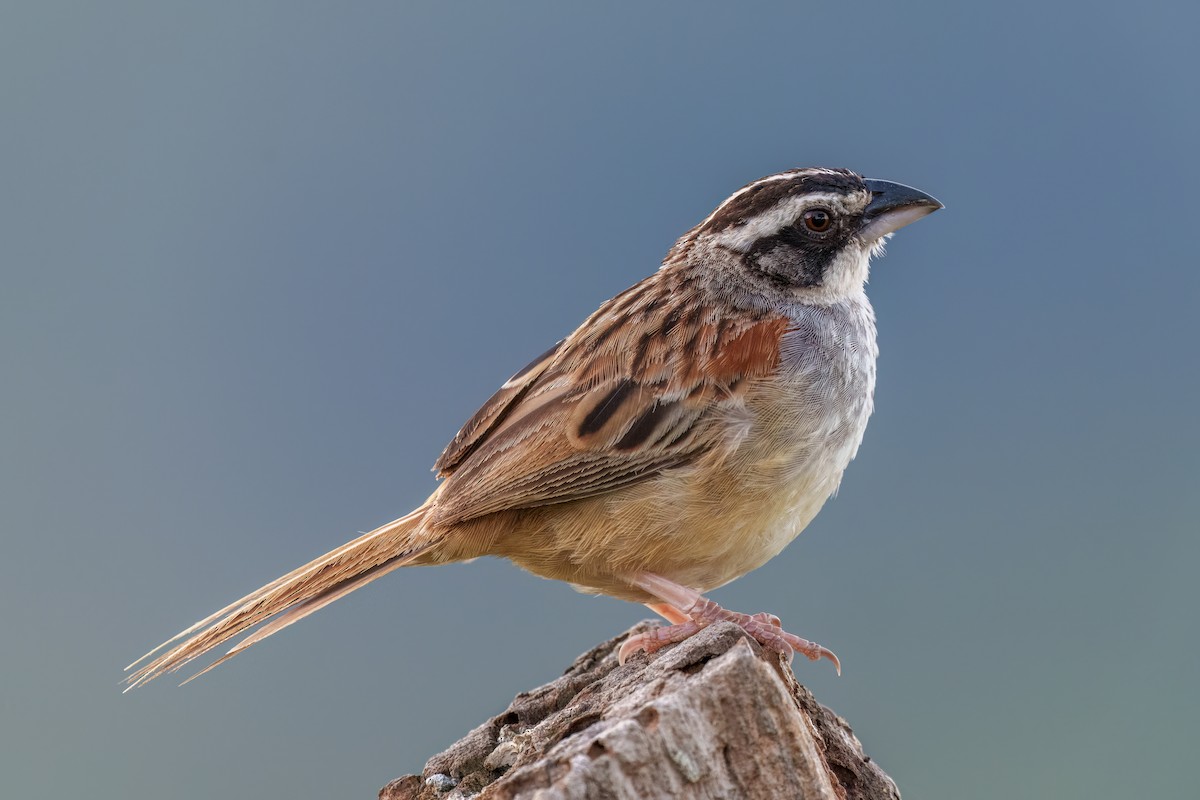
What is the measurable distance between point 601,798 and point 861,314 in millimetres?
3258

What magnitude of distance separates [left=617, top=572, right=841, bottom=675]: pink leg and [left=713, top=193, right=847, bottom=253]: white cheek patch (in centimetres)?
170

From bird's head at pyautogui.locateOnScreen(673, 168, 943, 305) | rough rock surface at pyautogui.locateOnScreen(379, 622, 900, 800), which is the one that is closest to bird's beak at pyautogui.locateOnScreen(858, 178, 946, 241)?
bird's head at pyautogui.locateOnScreen(673, 168, 943, 305)

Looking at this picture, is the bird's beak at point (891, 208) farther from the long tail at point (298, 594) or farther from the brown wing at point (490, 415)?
the long tail at point (298, 594)

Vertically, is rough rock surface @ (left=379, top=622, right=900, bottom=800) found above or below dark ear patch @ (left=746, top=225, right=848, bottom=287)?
below

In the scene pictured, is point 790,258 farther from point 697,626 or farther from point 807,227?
point 697,626

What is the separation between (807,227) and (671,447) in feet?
4.67

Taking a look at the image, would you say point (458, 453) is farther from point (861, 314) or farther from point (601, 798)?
point (601, 798)

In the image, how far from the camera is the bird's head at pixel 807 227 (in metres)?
5.80

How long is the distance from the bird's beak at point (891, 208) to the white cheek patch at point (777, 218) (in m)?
0.17

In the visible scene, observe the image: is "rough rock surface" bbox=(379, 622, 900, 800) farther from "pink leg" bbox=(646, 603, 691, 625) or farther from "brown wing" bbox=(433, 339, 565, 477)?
"brown wing" bbox=(433, 339, 565, 477)

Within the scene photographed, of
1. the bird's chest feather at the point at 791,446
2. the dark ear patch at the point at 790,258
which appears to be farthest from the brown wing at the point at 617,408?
the dark ear patch at the point at 790,258

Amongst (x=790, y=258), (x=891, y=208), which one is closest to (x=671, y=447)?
(x=790, y=258)

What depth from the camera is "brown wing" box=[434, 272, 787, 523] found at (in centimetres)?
520

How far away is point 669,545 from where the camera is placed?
5125mm
